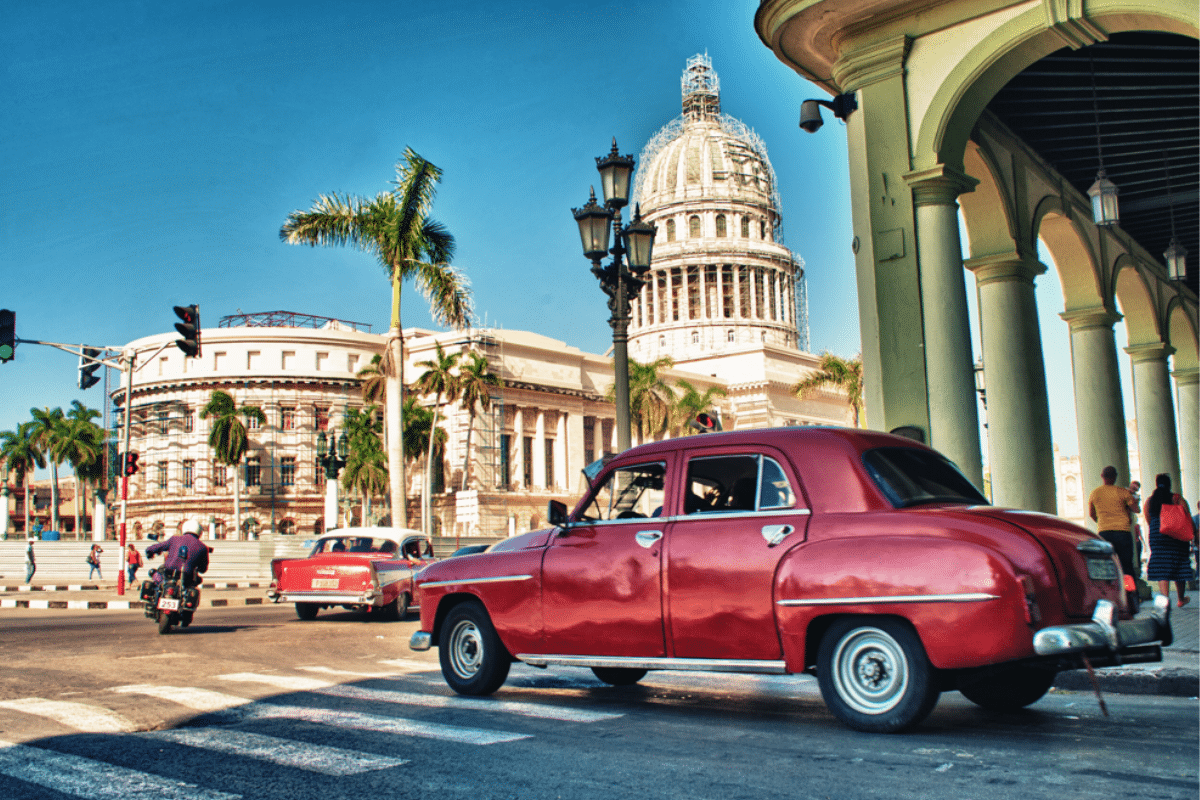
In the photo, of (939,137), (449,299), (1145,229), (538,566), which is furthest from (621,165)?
(449,299)

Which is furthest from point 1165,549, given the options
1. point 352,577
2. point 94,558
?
point 94,558

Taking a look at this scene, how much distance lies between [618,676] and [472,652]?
1092mm

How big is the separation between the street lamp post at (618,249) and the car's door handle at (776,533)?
22.8 ft

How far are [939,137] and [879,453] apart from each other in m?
6.87

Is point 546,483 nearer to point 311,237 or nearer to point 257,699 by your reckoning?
point 311,237

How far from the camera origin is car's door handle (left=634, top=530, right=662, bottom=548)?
618 centimetres

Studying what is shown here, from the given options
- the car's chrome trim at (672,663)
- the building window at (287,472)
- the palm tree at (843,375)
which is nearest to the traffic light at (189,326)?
the car's chrome trim at (672,663)

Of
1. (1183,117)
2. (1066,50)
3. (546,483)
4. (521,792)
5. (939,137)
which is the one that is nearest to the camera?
(521,792)

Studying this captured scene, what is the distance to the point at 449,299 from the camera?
27547mm

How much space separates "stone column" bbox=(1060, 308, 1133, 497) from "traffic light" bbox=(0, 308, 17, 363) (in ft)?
61.5

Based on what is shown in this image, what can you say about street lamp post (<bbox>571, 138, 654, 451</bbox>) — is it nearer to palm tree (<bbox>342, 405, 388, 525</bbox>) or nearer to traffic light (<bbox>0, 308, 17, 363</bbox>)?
traffic light (<bbox>0, 308, 17, 363</bbox>)

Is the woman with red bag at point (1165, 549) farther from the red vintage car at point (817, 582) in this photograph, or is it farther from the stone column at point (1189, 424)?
the stone column at point (1189, 424)

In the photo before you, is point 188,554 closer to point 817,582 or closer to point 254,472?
point 817,582

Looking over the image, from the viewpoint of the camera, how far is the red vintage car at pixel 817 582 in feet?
16.4
